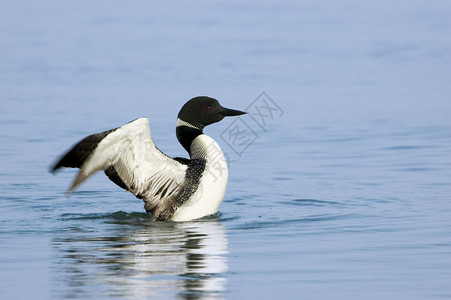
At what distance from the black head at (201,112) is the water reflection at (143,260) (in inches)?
38.4

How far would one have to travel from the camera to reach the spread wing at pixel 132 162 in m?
7.56

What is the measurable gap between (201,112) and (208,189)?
802mm

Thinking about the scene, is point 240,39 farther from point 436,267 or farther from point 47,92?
point 436,267

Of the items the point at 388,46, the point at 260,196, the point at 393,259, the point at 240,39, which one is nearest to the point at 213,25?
the point at 240,39

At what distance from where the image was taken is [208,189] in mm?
8195

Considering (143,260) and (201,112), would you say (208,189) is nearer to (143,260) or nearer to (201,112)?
(201,112)

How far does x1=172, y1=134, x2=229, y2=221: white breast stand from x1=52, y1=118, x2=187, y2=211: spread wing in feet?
0.58

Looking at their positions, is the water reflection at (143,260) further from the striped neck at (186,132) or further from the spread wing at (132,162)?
the striped neck at (186,132)

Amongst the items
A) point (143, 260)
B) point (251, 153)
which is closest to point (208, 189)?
point (143, 260)

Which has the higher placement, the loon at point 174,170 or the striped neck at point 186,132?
the striped neck at point 186,132

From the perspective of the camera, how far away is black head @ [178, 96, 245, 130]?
8.55 meters

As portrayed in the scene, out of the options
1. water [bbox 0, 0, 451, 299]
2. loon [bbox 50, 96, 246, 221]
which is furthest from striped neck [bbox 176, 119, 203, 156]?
water [bbox 0, 0, 451, 299]

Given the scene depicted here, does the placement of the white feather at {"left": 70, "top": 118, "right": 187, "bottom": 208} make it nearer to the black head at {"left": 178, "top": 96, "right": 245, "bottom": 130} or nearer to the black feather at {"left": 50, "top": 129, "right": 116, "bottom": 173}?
the black feather at {"left": 50, "top": 129, "right": 116, "bottom": 173}

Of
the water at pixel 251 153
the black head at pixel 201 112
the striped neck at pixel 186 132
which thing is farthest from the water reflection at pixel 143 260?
the black head at pixel 201 112
